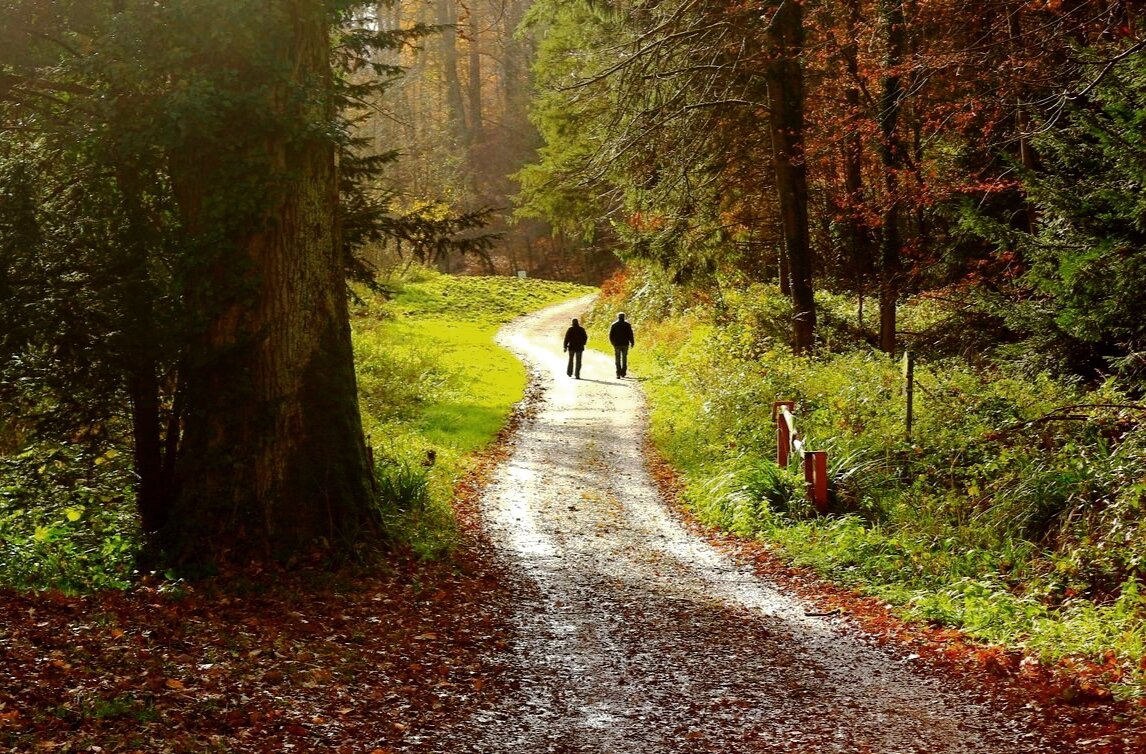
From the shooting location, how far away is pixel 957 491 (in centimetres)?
1033

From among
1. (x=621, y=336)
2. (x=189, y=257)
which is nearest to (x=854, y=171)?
(x=621, y=336)

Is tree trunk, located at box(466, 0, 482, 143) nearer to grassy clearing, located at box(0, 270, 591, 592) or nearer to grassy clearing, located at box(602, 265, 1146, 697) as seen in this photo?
grassy clearing, located at box(0, 270, 591, 592)

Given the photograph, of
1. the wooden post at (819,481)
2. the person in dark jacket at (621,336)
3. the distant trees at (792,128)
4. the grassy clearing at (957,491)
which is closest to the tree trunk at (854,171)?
the distant trees at (792,128)

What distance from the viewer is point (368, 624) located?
738 centimetres

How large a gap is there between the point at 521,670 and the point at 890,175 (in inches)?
531

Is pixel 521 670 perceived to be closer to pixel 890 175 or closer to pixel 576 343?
pixel 890 175

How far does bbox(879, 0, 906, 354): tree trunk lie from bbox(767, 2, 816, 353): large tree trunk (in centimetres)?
141

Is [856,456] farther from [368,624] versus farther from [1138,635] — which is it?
[368,624]

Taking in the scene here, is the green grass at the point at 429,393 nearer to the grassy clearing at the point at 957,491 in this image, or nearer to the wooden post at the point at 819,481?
the grassy clearing at the point at 957,491

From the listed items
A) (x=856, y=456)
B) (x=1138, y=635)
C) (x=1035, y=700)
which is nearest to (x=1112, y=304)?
(x=856, y=456)

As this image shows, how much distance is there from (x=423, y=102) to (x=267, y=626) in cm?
5130

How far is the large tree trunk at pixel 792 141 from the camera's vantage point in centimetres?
1639

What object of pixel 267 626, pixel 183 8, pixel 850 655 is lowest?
pixel 850 655

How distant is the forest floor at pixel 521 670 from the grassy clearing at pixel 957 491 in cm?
49
